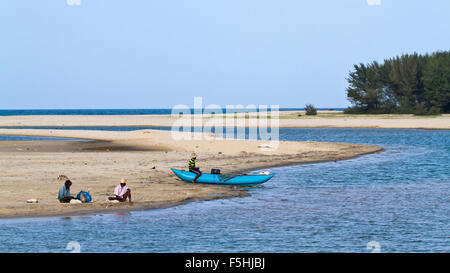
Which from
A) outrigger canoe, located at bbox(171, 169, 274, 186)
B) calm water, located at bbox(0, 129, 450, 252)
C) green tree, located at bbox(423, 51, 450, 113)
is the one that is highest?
green tree, located at bbox(423, 51, 450, 113)

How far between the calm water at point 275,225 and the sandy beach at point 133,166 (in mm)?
1256

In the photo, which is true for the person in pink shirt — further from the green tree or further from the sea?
the green tree

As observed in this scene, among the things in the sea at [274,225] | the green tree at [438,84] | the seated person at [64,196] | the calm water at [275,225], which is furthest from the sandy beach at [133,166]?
the green tree at [438,84]

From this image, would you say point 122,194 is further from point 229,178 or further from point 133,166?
point 133,166

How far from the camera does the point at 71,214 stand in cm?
1825

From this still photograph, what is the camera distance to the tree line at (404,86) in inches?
3762

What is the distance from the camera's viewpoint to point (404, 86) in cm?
10088

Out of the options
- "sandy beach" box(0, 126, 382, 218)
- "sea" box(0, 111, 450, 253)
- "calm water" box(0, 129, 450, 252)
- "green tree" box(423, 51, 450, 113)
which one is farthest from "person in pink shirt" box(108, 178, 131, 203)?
"green tree" box(423, 51, 450, 113)

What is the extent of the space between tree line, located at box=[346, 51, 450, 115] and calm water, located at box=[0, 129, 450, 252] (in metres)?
74.1

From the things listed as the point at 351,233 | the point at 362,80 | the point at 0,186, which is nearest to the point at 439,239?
the point at 351,233

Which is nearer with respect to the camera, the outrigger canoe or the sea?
the sea

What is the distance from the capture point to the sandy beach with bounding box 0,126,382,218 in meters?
A: 19.9

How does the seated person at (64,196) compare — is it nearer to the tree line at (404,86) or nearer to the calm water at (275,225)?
the calm water at (275,225)
